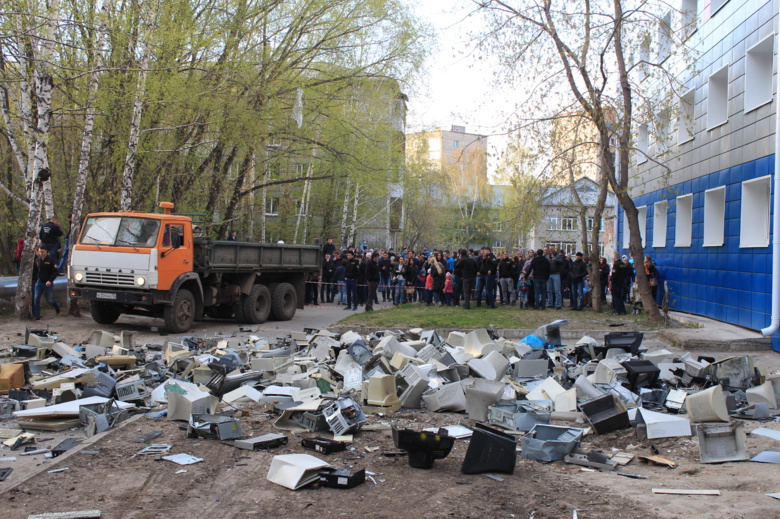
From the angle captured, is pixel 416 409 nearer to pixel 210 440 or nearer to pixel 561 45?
pixel 210 440

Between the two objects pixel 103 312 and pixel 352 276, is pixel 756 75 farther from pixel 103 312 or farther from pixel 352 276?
pixel 103 312

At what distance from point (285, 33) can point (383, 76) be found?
3416mm

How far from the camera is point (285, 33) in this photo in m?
19.0

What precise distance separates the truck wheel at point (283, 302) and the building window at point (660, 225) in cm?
1163

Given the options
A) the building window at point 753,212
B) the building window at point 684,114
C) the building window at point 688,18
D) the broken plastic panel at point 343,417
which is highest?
the building window at point 688,18

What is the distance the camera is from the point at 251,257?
15.9 metres

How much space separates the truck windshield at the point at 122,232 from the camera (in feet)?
44.4

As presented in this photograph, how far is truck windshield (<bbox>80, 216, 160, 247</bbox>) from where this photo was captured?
1352 cm

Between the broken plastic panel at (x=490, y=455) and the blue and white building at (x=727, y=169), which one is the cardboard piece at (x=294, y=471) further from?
the blue and white building at (x=727, y=169)

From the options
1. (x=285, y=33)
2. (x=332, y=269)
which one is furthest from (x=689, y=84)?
(x=332, y=269)

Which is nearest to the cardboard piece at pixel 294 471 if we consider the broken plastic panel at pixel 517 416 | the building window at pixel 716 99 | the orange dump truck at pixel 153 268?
the broken plastic panel at pixel 517 416

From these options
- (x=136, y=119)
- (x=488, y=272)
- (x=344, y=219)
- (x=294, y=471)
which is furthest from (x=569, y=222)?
(x=294, y=471)

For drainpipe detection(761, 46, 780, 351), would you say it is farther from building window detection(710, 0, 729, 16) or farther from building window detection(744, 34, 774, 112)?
building window detection(710, 0, 729, 16)

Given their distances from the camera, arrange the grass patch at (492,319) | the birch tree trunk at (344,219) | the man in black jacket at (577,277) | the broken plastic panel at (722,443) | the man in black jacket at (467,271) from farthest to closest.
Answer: the birch tree trunk at (344,219)
the man in black jacket at (577,277)
the man in black jacket at (467,271)
the grass patch at (492,319)
the broken plastic panel at (722,443)
